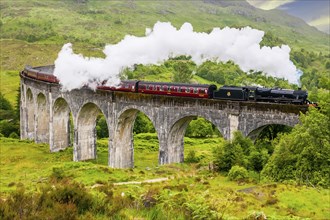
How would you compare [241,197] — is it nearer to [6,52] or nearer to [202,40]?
[202,40]

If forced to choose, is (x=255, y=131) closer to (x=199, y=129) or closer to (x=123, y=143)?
(x=123, y=143)

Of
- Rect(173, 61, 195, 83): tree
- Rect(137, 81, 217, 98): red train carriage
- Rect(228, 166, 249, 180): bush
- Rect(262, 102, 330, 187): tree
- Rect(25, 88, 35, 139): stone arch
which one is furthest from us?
Rect(173, 61, 195, 83): tree

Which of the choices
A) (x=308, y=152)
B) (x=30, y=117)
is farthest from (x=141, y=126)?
(x=308, y=152)

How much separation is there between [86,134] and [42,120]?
14.4 meters

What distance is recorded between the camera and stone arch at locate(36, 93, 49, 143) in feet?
204

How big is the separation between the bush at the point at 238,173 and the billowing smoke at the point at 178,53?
622 inches

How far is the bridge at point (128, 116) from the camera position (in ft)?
113

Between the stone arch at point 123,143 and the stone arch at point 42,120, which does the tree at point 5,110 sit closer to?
the stone arch at point 42,120

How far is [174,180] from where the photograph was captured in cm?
3312

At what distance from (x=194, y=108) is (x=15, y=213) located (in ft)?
97.8

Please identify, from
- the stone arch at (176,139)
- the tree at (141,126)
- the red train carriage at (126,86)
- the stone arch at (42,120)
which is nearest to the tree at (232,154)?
the stone arch at (176,139)

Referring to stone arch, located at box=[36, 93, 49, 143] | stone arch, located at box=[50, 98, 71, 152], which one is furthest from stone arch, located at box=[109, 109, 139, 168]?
stone arch, located at box=[36, 93, 49, 143]

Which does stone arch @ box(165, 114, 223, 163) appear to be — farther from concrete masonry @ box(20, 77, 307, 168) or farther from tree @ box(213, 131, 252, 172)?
tree @ box(213, 131, 252, 172)

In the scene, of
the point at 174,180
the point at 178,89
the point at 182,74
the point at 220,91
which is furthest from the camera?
the point at 182,74
